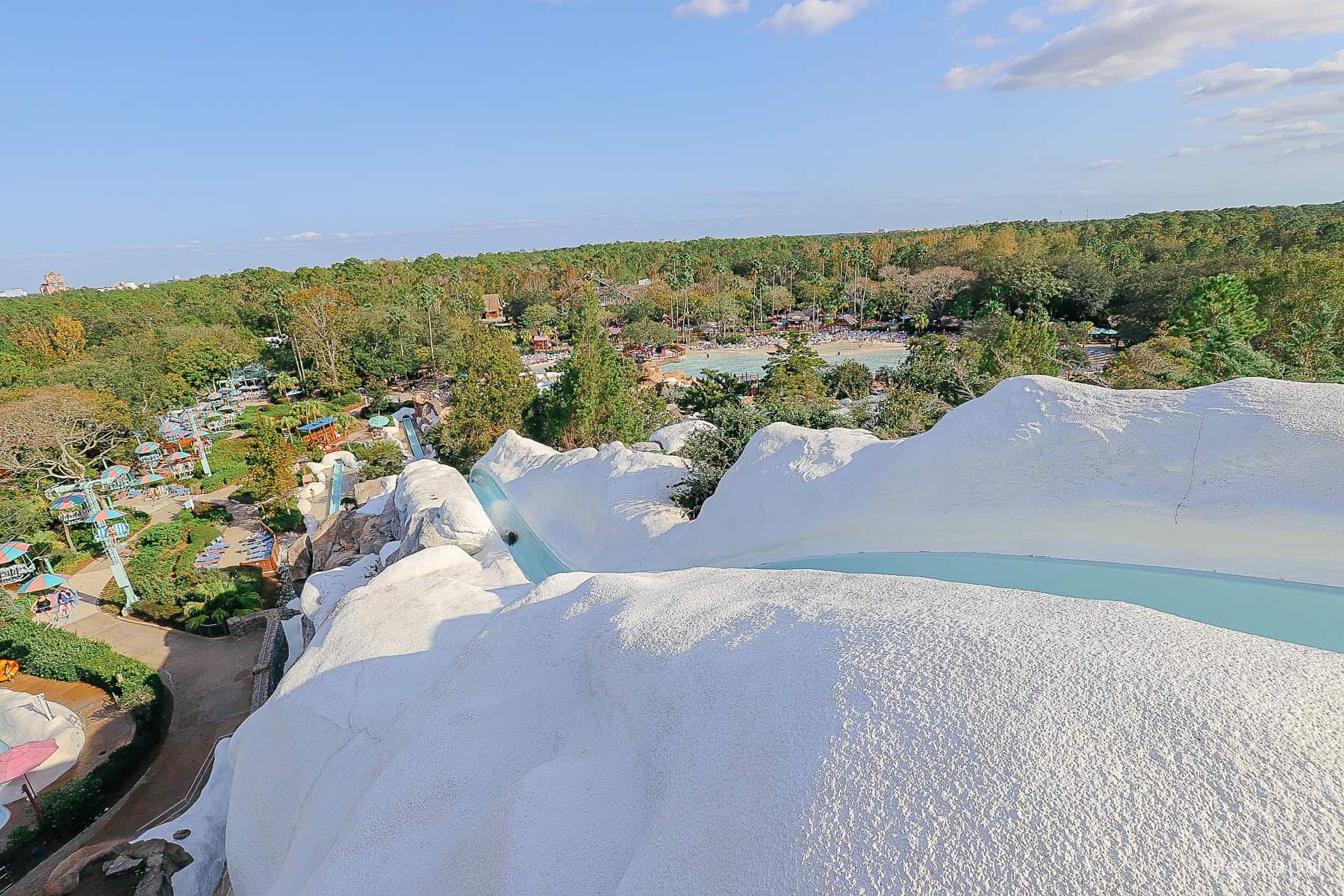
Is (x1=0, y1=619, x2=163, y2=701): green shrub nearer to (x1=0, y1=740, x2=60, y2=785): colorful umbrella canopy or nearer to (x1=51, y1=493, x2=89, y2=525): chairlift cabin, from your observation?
(x1=0, y1=740, x2=60, y2=785): colorful umbrella canopy

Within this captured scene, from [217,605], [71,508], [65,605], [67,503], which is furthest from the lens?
[71,508]

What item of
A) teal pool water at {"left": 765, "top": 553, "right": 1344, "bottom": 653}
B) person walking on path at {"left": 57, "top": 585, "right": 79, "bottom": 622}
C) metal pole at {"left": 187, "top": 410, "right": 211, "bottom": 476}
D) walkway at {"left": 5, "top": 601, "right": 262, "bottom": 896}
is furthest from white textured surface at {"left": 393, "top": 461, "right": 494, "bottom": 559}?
metal pole at {"left": 187, "top": 410, "right": 211, "bottom": 476}

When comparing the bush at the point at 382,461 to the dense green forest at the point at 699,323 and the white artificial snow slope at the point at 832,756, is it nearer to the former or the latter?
the dense green forest at the point at 699,323

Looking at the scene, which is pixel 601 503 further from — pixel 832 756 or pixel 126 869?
Result: pixel 832 756

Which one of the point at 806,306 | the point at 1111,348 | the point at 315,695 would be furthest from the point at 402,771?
the point at 806,306

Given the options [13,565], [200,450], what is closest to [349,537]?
[13,565]

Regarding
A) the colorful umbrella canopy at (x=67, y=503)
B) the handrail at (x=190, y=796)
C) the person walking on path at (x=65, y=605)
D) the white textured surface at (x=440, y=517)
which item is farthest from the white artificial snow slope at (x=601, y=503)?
the colorful umbrella canopy at (x=67, y=503)

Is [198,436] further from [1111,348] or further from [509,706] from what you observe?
[1111,348]
